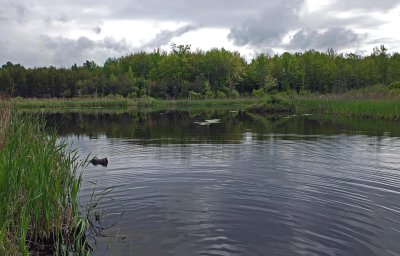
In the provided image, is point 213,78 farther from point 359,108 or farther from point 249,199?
point 249,199

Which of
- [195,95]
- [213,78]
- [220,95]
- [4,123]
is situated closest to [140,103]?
[195,95]

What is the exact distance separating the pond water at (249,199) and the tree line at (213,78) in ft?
227

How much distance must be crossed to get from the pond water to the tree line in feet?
227

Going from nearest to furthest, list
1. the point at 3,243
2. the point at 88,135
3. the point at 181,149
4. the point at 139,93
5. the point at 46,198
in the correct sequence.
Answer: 1. the point at 3,243
2. the point at 46,198
3. the point at 181,149
4. the point at 88,135
5. the point at 139,93

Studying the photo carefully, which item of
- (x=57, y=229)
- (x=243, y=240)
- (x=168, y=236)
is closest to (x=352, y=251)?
(x=243, y=240)

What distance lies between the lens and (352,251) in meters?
7.52

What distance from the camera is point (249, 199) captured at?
1095 cm

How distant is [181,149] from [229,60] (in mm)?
83758

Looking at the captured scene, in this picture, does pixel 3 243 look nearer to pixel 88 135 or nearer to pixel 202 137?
pixel 202 137

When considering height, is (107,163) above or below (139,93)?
below

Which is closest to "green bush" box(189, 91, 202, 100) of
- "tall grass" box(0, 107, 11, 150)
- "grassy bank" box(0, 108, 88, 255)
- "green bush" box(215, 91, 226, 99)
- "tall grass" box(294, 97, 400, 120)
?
"green bush" box(215, 91, 226, 99)

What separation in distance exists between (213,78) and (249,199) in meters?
93.4

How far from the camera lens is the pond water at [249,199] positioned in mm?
7938

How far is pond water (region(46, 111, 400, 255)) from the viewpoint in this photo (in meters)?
7.94
